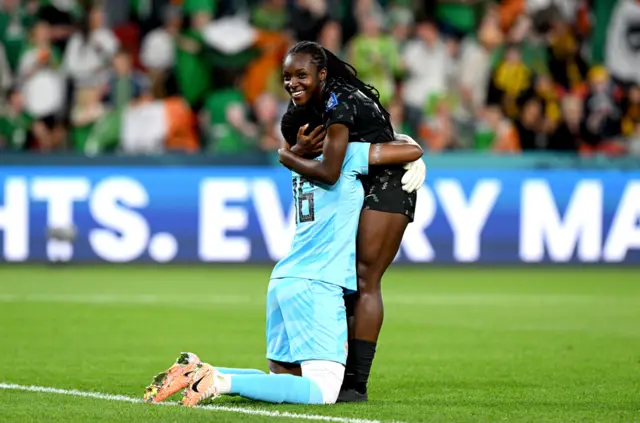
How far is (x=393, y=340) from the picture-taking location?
10.5m

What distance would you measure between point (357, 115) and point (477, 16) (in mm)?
13992

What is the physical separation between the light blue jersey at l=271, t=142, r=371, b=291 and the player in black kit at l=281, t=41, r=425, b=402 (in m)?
0.12

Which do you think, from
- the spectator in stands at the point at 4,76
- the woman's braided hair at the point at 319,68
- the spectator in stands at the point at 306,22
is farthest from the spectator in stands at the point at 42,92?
the woman's braided hair at the point at 319,68

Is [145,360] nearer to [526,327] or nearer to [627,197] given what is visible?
[526,327]

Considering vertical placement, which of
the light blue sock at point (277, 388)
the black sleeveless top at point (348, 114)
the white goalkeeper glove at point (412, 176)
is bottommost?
the light blue sock at point (277, 388)

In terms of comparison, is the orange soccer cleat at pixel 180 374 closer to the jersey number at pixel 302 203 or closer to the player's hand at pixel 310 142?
the jersey number at pixel 302 203

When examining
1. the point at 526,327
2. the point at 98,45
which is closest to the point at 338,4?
the point at 98,45

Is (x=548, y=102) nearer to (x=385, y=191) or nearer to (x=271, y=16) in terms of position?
(x=271, y=16)

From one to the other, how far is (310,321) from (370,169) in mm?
954

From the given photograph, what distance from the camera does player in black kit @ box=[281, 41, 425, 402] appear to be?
273 inches

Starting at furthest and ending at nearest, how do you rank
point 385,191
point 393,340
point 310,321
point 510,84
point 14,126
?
point 510,84 → point 14,126 → point 393,340 → point 385,191 → point 310,321

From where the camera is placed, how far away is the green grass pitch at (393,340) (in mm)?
6910

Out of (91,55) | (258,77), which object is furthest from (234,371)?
(258,77)

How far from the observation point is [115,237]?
16203mm
